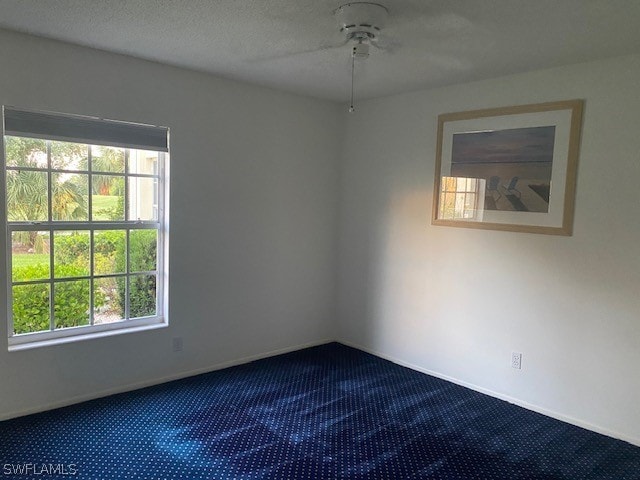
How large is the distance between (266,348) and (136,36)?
2687 millimetres

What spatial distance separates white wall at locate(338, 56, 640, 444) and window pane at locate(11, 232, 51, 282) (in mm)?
2575

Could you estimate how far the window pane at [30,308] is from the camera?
3084mm

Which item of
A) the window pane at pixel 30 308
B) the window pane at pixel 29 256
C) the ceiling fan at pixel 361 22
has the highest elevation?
the ceiling fan at pixel 361 22

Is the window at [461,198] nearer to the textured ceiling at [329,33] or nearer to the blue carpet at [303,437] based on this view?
the textured ceiling at [329,33]

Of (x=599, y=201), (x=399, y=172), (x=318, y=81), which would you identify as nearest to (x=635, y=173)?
(x=599, y=201)

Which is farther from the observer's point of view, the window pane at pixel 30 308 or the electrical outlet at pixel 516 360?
the electrical outlet at pixel 516 360

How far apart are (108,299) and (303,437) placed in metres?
1.71

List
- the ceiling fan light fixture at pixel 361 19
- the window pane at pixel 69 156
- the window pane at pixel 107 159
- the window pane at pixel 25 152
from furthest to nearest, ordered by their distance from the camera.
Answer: the window pane at pixel 107 159 → the window pane at pixel 69 156 → the window pane at pixel 25 152 → the ceiling fan light fixture at pixel 361 19

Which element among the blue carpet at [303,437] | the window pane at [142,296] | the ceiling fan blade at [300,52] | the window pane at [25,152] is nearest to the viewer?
the blue carpet at [303,437]

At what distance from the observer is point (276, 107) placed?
4160 mm

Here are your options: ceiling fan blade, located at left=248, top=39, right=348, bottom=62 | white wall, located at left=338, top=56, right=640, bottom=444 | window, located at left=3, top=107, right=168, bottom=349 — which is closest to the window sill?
window, located at left=3, top=107, right=168, bottom=349

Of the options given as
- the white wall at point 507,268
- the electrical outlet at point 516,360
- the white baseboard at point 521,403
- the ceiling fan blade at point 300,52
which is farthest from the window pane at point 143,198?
the electrical outlet at point 516,360

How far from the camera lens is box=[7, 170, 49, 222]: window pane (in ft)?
9.89

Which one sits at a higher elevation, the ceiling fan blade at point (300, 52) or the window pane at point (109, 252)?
the ceiling fan blade at point (300, 52)
